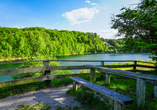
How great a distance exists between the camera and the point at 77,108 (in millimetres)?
2910

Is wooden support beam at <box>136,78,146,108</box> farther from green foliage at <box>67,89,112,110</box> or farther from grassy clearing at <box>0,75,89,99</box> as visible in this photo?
grassy clearing at <box>0,75,89,99</box>

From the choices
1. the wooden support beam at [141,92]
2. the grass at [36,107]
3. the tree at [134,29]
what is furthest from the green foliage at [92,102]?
the tree at [134,29]

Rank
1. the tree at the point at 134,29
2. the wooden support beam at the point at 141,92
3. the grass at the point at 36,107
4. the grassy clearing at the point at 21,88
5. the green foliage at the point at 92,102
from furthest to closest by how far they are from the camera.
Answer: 1. the tree at the point at 134,29
2. the grassy clearing at the point at 21,88
3. the grass at the point at 36,107
4. the green foliage at the point at 92,102
5. the wooden support beam at the point at 141,92

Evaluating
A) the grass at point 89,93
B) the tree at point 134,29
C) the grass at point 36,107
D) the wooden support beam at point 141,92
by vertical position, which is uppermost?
the tree at point 134,29

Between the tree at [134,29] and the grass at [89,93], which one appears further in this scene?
the tree at [134,29]

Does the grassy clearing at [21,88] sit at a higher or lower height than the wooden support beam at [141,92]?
lower

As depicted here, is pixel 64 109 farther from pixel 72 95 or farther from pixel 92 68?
pixel 92 68

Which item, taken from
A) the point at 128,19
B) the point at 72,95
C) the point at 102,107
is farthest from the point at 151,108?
the point at 128,19

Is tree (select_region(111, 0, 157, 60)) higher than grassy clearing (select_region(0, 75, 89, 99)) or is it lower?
higher

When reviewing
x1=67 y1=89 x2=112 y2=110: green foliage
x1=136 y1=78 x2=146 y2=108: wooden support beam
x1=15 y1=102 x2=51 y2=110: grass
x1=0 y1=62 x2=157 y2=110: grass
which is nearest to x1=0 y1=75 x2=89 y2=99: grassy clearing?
x1=0 y1=62 x2=157 y2=110: grass

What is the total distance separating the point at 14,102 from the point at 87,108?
240cm

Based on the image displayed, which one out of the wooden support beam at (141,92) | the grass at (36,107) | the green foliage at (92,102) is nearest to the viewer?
the wooden support beam at (141,92)

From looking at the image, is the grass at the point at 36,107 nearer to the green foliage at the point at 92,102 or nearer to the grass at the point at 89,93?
the grass at the point at 89,93

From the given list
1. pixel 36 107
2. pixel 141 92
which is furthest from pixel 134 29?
pixel 36 107
